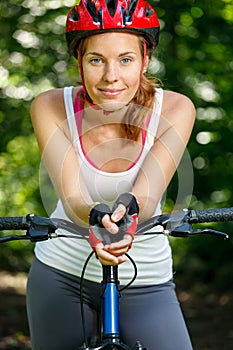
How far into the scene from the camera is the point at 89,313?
10.5ft

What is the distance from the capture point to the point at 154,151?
3.13 meters

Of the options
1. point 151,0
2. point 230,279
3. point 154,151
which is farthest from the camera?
point 230,279

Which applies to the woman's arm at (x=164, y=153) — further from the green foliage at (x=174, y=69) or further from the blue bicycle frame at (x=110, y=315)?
the green foliage at (x=174, y=69)

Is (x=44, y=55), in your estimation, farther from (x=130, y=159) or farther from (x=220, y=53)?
(x=130, y=159)

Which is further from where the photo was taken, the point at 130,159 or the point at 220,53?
the point at 220,53

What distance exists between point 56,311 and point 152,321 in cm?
36

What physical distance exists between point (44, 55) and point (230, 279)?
2.62 metres

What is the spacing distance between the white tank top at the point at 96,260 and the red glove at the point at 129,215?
455mm

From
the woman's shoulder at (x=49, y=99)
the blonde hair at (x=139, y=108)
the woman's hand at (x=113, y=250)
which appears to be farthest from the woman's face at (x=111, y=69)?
the woman's hand at (x=113, y=250)

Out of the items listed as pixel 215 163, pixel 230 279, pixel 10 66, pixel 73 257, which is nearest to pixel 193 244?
pixel 230 279

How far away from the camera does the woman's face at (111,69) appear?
3037 mm

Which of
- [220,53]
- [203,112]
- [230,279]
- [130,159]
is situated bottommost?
[230,279]

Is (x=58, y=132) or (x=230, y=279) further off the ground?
(x=58, y=132)

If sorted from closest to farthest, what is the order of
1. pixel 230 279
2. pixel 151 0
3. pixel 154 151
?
pixel 154 151, pixel 151 0, pixel 230 279
